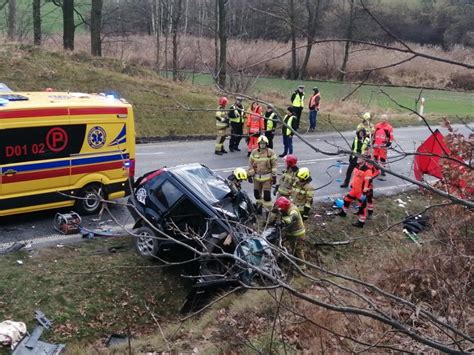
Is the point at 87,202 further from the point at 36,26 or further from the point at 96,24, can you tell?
the point at 36,26

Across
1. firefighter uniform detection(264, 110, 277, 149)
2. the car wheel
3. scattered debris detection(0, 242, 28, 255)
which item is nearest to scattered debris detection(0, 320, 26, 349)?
scattered debris detection(0, 242, 28, 255)

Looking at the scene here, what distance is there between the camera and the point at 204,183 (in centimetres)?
882

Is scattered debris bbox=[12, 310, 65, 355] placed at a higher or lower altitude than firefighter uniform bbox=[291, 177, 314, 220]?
lower

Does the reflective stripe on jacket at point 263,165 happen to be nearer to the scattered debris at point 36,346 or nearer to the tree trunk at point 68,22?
the scattered debris at point 36,346

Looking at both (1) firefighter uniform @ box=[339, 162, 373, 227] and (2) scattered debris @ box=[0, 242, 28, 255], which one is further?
(1) firefighter uniform @ box=[339, 162, 373, 227]

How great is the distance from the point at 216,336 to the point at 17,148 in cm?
468

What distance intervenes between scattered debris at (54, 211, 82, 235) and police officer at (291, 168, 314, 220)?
4.06m

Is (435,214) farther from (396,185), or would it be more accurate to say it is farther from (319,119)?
(319,119)

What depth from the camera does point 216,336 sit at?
285 inches

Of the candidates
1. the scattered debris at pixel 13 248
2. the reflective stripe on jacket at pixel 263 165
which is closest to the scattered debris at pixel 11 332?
the scattered debris at pixel 13 248

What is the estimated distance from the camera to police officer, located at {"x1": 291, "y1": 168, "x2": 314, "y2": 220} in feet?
33.3

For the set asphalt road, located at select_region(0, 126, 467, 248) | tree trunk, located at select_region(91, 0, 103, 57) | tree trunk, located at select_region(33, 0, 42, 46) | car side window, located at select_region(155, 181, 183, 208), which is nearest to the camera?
car side window, located at select_region(155, 181, 183, 208)

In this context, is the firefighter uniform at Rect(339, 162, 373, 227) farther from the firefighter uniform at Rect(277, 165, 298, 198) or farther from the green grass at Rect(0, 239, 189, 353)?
the green grass at Rect(0, 239, 189, 353)

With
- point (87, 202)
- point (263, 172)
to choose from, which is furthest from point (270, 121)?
point (263, 172)
